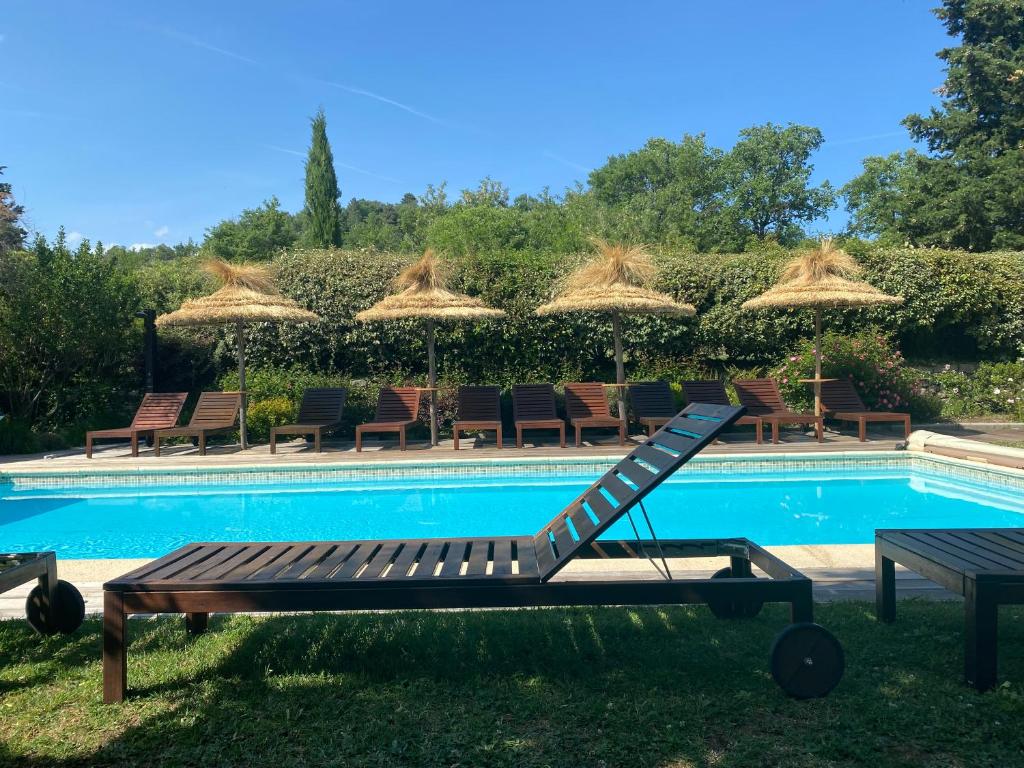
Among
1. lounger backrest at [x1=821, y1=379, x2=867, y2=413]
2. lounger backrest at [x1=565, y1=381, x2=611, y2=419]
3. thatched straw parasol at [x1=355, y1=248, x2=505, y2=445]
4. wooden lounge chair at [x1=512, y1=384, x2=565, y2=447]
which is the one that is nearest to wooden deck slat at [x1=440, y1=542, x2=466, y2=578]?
thatched straw parasol at [x1=355, y1=248, x2=505, y2=445]

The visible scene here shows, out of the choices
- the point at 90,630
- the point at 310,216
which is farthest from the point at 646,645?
the point at 310,216

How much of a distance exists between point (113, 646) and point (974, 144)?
27.8 metres

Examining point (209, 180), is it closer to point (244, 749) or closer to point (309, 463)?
point (309, 463)

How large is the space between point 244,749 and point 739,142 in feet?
149

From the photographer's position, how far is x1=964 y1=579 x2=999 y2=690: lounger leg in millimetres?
2561

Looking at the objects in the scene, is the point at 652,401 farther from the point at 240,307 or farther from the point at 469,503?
the point at 240,307

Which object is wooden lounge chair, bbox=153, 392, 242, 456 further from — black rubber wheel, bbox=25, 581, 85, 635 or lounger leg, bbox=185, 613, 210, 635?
lounger leg, bbox=185, 613, 210, 635

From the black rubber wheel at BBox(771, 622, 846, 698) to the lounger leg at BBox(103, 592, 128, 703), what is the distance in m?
2.40

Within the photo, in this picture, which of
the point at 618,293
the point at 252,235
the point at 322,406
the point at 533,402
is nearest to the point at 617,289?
the point at 618,293

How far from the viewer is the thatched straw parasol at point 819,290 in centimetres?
1062

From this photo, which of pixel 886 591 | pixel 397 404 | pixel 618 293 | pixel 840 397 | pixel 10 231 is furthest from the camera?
pixel 10 231

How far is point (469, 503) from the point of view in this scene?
8148 millimetres

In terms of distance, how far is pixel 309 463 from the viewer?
9594 mm

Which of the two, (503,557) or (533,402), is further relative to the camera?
(533,402)
